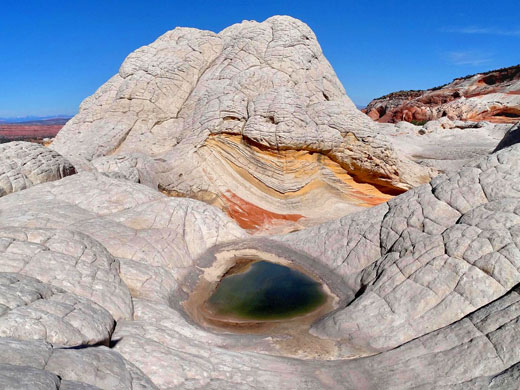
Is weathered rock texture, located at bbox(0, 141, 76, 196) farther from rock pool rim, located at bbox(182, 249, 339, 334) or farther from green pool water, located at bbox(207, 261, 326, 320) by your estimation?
green pool water, located at bbox(207, 261, 326, 320)

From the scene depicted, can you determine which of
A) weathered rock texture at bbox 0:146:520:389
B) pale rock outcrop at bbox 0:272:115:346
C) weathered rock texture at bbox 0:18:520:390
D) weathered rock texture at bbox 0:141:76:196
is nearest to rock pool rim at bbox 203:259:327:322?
weathered rock texture at bbox 0:18:520:390

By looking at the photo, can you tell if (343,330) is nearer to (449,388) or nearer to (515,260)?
(449,388)

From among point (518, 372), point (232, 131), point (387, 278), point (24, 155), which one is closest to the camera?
point (518, 372)

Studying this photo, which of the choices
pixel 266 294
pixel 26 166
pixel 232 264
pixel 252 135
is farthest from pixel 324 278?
pixel 26 166

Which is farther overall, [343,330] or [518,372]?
[343,330]

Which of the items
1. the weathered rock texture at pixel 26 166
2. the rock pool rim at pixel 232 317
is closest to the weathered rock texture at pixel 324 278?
the rock pool rim at pixel 232 317

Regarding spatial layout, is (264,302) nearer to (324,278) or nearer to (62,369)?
(324,278)

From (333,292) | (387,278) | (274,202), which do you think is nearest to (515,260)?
(387,278)
